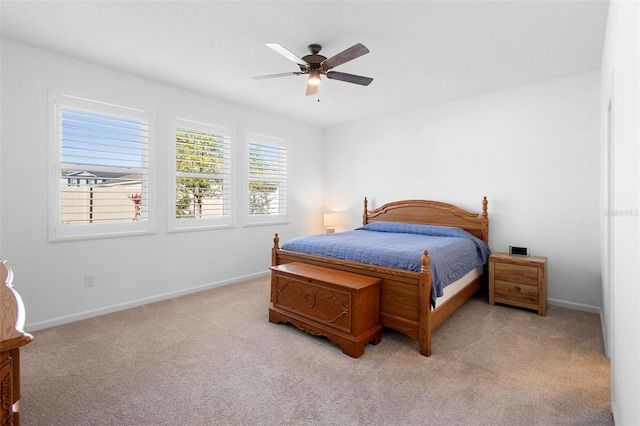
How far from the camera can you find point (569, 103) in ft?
11.9

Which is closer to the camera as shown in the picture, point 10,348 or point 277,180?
point 10,348

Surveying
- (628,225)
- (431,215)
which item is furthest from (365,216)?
(628,225)

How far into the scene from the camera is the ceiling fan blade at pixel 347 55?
2.32 m

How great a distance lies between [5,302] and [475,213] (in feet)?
14.8

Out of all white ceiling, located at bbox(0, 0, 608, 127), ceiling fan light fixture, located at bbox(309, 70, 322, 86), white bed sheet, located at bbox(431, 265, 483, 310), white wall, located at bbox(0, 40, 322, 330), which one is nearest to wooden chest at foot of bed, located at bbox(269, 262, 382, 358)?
white bed sheet, located at bbox(431, 265, 483, 310)

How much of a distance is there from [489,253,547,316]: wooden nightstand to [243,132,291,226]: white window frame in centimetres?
316

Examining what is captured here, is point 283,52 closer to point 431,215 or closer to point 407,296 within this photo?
point 407,296

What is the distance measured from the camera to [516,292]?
11.6 ft

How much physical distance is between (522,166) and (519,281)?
4.66 ft

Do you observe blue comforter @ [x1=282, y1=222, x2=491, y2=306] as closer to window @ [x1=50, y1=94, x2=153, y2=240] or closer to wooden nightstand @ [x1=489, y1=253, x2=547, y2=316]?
wooden nightstand @ [x1=489, y1=253, x2=547, y2=316]

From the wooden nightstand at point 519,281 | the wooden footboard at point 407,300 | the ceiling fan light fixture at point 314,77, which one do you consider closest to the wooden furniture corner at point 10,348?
the wooden footboard at point 407,300

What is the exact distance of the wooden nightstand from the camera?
3.40 m

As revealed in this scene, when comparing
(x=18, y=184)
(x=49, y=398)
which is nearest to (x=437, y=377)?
(x=49, y=398)

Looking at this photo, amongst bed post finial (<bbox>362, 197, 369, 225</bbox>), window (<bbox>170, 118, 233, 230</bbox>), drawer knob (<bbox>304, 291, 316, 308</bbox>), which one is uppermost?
window (<bbox>170, 118, 233, 230</bbox>)
